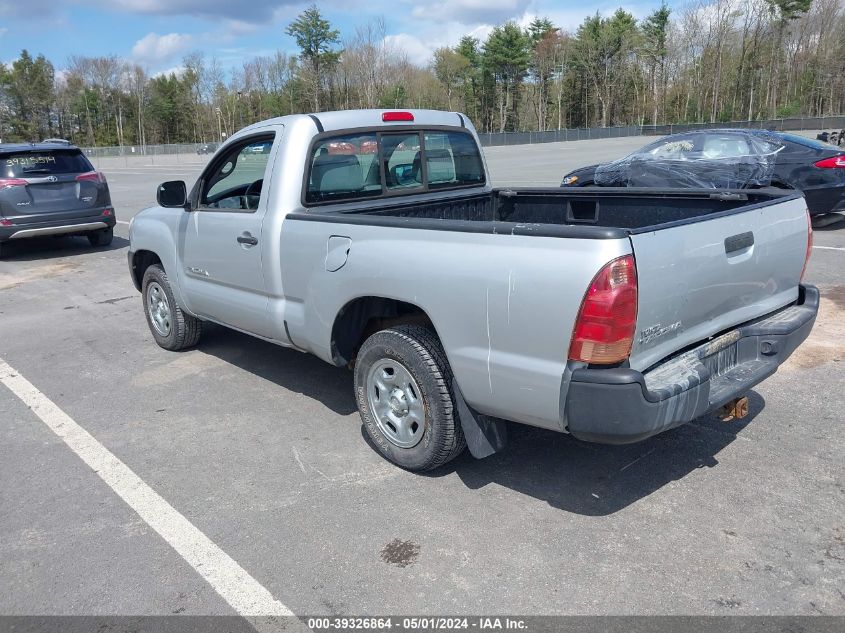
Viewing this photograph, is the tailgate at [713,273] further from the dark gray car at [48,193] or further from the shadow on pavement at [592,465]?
the dark gray car at [48,193]

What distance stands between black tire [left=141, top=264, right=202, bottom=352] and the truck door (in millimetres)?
450

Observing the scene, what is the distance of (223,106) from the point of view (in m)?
94.1

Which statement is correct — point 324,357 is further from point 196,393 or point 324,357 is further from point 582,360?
point 582,360

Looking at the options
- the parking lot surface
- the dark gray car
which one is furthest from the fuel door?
the dark gray car

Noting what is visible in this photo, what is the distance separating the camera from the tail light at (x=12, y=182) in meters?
10.8

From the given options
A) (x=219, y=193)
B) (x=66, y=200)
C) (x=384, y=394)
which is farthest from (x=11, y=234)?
(x=384, y=394)

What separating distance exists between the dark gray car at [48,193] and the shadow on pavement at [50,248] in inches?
28.3

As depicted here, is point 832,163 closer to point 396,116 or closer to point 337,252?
point 396,116

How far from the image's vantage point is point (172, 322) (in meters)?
6.07

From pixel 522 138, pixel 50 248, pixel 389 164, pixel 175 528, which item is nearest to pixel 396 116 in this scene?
pixel 389 164

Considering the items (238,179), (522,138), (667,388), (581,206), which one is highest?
(522,138)

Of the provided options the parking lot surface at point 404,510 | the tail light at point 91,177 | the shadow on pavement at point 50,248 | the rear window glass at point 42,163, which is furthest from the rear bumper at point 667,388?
the shadow on pavement at point 50,248

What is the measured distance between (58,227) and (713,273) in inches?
425

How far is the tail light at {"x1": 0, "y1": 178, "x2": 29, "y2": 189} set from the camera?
1080 cm
